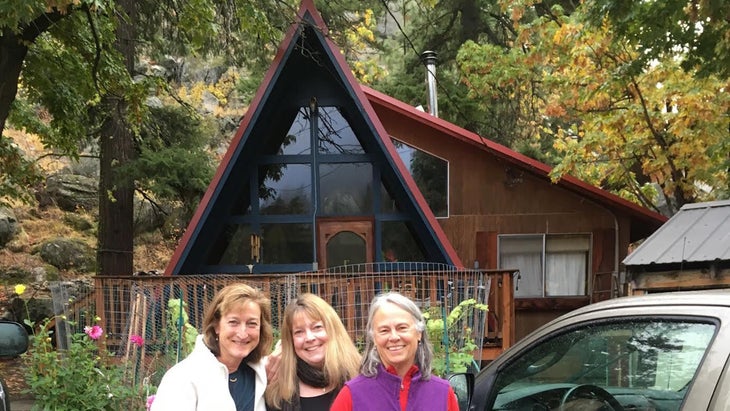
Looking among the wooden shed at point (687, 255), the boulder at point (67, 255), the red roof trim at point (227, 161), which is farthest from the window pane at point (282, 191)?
the boulder at point (67, 255)

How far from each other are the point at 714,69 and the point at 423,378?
21.2 ft

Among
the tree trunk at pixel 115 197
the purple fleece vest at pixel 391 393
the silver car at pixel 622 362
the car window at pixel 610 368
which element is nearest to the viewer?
the silver car at pixel 622 362

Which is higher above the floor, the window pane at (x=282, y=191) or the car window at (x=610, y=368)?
the window pane at (x=282, y=191)

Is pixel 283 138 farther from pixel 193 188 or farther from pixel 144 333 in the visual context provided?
pixel 144 333

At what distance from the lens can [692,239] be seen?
408cm

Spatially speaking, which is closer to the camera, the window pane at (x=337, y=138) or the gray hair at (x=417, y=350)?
the gray hair at (x=417, y=350)

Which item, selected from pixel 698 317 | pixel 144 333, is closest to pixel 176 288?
pixel 144 333

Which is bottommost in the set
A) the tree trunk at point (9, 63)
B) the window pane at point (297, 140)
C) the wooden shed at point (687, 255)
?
the wooden shed at point (687, 255)

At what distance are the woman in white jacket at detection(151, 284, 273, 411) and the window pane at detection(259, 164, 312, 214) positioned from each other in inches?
289

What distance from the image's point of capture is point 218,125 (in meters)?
28.3

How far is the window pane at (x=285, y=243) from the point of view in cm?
963

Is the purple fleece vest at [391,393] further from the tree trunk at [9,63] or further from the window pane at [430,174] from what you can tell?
the window pane at [430,174]

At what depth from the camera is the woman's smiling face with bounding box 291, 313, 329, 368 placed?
234 centimetres

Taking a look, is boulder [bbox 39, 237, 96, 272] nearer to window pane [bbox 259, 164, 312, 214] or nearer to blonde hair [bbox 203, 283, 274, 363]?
window pane [bbox 259, 164, 312, 214]
